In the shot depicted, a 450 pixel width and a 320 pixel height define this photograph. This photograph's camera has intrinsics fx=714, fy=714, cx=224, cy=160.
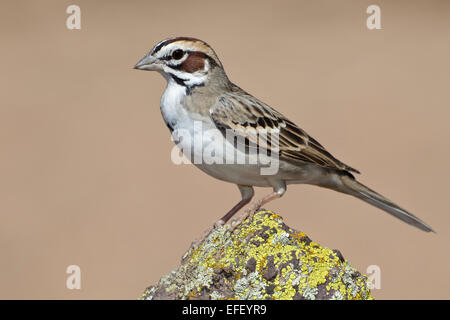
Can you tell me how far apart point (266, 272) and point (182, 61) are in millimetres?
1805

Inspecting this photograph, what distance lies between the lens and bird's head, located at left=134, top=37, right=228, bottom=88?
16.8 ft

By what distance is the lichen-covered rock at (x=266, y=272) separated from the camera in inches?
159

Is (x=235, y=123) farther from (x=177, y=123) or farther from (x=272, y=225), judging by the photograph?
(x=272, y=225)

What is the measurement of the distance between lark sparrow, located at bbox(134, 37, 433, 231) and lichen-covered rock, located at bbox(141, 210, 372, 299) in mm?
462

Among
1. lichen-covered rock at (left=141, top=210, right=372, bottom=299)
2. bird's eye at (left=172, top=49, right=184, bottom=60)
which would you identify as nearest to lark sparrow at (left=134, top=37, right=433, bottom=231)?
bird's eye at (left=172, top=49, right=184, bottom=60)

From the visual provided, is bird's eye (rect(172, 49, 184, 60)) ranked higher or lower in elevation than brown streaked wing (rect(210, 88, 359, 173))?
higher

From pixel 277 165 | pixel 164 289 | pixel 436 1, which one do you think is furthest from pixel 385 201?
pixel 436 1

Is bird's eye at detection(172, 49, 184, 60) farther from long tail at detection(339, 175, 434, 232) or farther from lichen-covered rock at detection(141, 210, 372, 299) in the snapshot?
long tail at detection(339, 175, 434, 232)

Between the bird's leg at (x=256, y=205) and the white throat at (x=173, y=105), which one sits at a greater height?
the white throat at (x=173, y=105)

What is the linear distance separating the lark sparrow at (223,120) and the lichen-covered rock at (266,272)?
1.52 feet

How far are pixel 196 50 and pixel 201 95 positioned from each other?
13.4 inches

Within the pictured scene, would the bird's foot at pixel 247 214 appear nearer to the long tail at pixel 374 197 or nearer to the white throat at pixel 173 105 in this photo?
the white throat at pixel 173 105

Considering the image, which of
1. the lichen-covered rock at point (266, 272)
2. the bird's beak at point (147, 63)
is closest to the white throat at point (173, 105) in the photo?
the bird's beak at point (147, 63)

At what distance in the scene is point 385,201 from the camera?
18.6 feet
